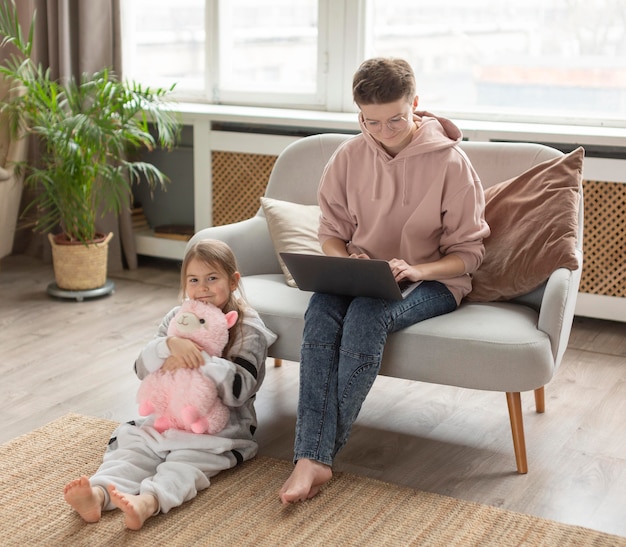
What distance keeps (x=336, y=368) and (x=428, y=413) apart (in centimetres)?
63

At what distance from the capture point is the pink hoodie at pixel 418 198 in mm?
2365

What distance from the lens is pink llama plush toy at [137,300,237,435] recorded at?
86.2 inches

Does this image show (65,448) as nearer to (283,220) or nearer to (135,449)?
(135,449)

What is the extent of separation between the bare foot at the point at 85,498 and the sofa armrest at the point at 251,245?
0.94 meters

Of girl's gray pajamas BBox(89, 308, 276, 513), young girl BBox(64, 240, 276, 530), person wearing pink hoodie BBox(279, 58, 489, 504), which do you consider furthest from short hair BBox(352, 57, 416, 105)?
girl's gray pajamas BBox(89, 308, 276, 513)

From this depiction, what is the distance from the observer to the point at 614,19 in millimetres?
3605

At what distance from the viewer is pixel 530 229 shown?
2.47m

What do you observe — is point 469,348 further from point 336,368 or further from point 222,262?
point 222,262

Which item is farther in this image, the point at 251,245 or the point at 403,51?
the point at 403,51

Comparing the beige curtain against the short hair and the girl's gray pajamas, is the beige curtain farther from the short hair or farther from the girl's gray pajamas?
the short hair

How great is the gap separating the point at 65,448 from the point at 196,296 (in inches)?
21.2

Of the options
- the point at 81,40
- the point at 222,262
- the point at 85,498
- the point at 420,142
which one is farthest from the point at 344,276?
the point at 81,40

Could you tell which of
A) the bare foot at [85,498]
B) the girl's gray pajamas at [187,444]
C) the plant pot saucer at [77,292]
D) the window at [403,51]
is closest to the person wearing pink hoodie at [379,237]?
the girl's gray pajamas at [187,444]

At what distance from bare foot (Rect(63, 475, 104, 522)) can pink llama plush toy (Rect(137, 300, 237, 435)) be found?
26 centimetres
